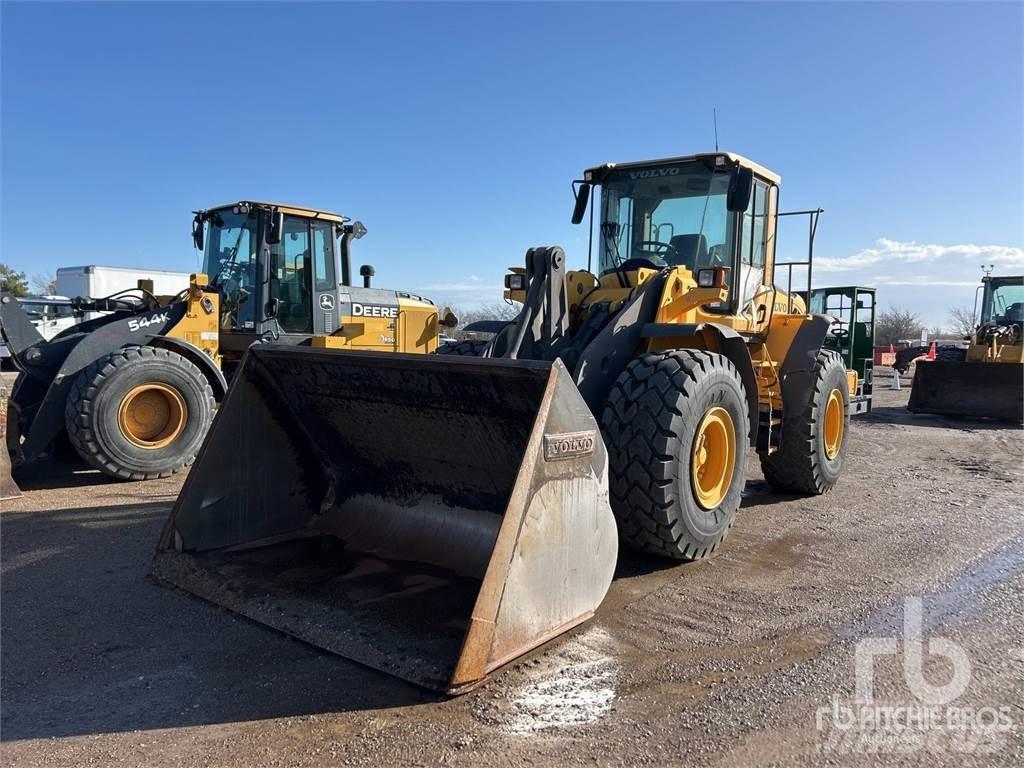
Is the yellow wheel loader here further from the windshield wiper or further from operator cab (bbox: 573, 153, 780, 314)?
the windshield wiper

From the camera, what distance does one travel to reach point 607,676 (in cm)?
312

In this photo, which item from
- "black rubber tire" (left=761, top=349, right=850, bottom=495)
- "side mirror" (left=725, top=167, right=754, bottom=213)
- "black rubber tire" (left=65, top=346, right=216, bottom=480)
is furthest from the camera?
"black rubber tire" (left=65, top=346, right=216, bottom=480)

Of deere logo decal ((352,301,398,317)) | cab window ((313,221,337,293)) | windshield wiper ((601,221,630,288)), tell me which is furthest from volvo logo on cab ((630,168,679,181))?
deere logo decal ((352,301,398,317))

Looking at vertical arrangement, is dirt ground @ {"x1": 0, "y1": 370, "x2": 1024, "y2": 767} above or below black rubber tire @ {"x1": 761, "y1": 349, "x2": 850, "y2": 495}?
below

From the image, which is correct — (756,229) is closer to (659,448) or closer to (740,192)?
(740,192)

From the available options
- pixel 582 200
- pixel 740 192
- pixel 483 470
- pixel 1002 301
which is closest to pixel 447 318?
pixel 582 200

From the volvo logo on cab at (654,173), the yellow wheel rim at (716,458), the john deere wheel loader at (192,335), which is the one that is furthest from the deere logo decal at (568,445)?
the john deere wheel loader at (192,335)

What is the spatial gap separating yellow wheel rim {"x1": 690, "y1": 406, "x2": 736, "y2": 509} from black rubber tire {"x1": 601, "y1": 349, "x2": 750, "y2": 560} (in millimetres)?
158

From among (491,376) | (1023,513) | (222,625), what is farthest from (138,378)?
(1023,513)

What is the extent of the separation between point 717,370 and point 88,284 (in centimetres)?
2371

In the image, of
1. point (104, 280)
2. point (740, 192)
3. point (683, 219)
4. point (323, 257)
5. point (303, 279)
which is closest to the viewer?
point (740, 192)

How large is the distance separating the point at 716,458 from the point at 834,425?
2.72 meters

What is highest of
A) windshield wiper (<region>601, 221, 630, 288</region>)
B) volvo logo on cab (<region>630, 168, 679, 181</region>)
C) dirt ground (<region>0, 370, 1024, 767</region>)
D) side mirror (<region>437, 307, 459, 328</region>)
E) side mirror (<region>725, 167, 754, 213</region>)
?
volvo logo on cab (<region>630, 168, 679, 181</region>)

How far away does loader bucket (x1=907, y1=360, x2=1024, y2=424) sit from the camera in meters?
12.7
